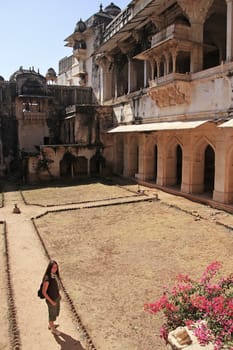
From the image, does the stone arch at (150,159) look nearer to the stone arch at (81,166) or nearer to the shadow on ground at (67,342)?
the stone arch at (81,166)

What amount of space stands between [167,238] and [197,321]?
5848 mm

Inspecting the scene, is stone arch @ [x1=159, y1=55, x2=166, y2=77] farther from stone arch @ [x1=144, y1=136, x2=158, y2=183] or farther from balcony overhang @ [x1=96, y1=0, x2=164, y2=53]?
stone arch @ [x1=144, y1=136, x2=158, y2=183]

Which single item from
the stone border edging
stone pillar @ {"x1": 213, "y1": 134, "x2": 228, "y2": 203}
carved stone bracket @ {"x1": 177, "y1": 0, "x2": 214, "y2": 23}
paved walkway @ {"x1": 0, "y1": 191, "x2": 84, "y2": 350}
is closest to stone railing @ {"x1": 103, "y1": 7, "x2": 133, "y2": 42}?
carved stone bracket @ {"x1": 177, "y1": 0, "x2": 214, "y2": 23}

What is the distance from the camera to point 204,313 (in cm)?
455

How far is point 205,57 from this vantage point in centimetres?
2144

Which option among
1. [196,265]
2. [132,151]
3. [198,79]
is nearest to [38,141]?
[132,151]

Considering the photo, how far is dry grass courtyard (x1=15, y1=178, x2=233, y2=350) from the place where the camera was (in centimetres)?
561

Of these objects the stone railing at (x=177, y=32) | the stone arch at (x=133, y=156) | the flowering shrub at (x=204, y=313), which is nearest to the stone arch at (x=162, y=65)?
the stone railing at (x=177, y=32)

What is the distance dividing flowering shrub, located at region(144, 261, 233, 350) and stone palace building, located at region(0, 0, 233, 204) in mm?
8094

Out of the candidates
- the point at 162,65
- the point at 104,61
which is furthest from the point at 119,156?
the point at 162,65

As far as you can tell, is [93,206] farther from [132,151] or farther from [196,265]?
[132,151]

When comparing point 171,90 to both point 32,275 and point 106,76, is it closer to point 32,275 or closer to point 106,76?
point 32,275

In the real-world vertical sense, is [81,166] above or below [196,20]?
below

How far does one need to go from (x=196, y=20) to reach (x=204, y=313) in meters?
14.8
